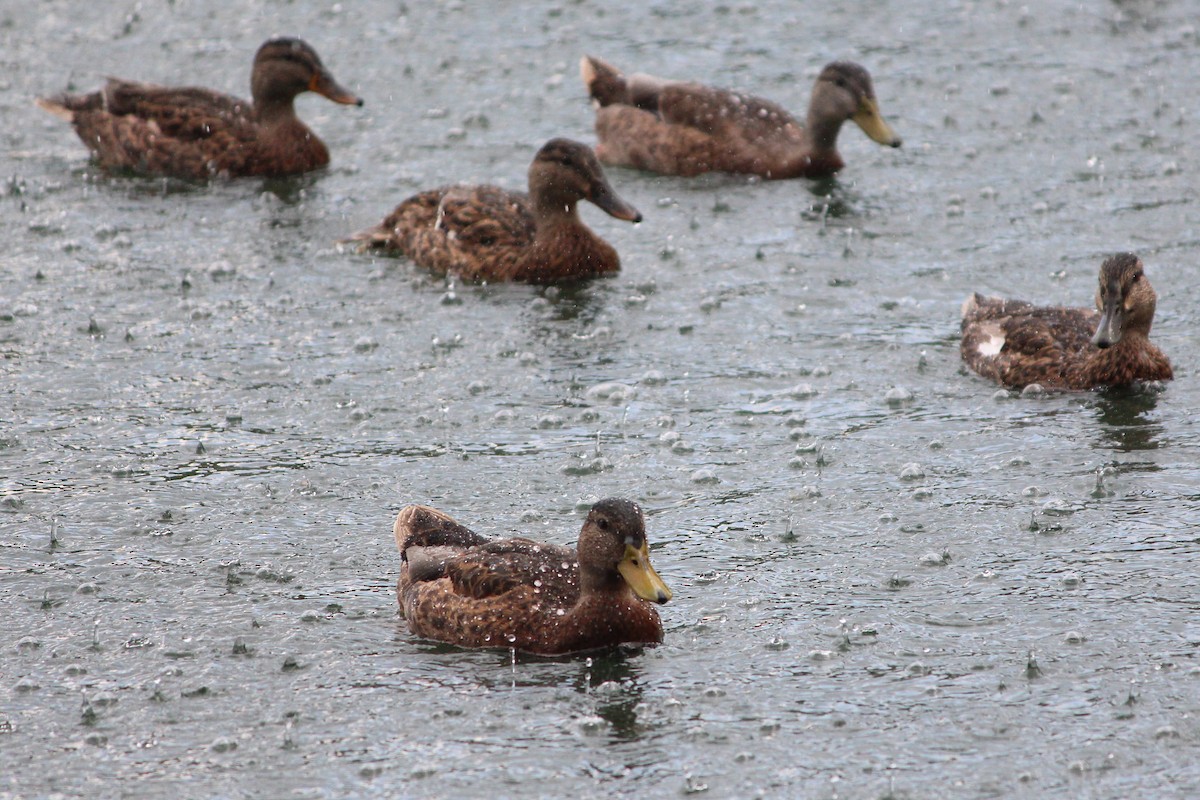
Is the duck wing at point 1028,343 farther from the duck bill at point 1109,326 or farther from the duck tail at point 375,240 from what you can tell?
the duck tail at point 375,240

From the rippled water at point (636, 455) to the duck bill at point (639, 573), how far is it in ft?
1.28

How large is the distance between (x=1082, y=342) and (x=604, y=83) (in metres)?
7.06

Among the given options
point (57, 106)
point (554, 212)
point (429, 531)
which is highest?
point (57, 106)

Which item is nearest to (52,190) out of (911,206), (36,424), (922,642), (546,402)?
(36,424)

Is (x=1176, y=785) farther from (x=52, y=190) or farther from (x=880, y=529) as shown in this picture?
(x=52, y=190)

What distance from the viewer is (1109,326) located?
11.2 meters

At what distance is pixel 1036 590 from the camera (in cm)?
880

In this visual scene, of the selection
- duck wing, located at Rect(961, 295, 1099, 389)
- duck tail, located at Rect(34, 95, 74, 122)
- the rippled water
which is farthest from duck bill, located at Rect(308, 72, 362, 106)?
duck wing, located at Rect(961, 295, 1099, 389)

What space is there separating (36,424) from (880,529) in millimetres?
5408

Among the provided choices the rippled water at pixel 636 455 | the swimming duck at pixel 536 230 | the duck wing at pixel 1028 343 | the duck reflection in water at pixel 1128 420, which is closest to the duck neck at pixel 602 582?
the rippled water at pixel 636 455

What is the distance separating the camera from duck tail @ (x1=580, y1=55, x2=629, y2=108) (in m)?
17.2

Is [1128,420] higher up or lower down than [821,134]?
lower down

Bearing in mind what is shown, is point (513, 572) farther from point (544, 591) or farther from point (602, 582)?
point (602, 582)

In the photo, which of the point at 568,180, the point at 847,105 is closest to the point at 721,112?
the point at 847,105
